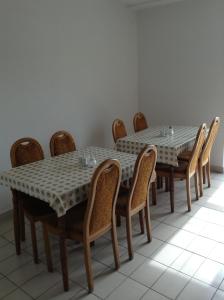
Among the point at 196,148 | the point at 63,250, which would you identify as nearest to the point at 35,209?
the point at 63,250

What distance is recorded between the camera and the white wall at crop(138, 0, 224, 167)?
146 inches

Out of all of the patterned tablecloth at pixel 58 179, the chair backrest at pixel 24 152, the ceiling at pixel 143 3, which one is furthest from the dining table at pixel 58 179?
the ceiling at pixel 143 3

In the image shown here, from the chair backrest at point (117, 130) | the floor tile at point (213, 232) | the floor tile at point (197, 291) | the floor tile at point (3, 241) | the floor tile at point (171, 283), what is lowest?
the floor tile at point (197, 291)

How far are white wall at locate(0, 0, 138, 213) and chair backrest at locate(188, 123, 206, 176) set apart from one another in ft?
4.75

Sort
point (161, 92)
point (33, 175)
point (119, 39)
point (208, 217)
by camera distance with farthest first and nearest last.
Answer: point (161, 92), point (119, 39), point (208, 217), point (33, 175)

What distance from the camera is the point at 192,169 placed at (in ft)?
9.55

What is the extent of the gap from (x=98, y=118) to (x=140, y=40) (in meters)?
1.48

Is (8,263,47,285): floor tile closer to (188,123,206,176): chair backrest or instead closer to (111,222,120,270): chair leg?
(111,222,120,270): chair leg

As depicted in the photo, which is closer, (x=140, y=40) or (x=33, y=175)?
(x=33, y=175)

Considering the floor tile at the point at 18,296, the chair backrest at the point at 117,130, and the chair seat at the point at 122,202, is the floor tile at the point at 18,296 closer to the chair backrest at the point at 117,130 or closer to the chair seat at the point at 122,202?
the chair seat at the point at 122,202

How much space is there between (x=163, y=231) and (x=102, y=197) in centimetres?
104

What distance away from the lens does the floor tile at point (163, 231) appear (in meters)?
2.47

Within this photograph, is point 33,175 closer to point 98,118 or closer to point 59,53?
point 59,53

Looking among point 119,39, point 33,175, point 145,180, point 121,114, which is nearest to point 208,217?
point 145,180
